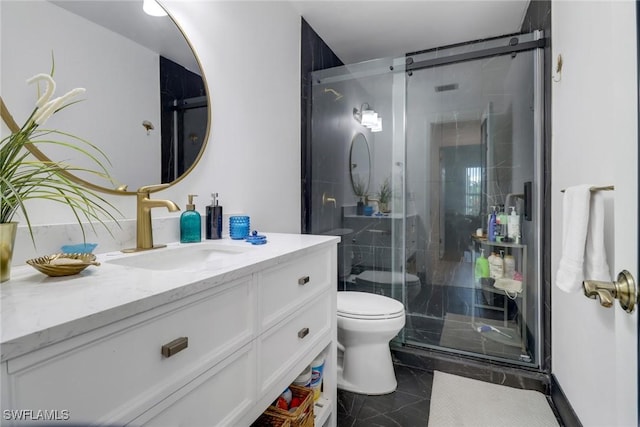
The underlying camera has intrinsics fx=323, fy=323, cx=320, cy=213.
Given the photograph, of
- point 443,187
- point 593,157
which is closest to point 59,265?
point 593,157

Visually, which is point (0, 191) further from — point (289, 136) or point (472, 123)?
point (472, 123)

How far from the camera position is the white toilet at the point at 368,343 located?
179cm

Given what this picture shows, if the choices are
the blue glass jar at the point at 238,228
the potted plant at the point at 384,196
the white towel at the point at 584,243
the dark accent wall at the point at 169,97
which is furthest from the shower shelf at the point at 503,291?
the dark accent wall at the point at 169,97

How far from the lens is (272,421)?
3.62ft

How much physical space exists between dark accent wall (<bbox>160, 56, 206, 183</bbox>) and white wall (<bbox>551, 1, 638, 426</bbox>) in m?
1.39

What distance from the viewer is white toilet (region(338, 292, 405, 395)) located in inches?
70.4

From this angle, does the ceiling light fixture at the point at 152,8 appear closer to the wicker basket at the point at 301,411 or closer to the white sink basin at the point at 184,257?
the white sink basin at the point at 184,257

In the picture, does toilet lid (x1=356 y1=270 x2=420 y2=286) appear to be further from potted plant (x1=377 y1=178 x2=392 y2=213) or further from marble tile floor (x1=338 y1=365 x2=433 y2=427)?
marble tile floor (x1=338 y1=365 x2=433 y2=427)

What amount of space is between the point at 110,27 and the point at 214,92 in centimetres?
49

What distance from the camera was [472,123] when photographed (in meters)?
2.42

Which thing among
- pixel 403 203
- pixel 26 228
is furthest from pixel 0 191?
pixel 403 203

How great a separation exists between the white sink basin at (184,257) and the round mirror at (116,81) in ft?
0.90

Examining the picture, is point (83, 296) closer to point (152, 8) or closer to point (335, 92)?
point (152, 8)

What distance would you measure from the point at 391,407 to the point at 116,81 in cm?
196
